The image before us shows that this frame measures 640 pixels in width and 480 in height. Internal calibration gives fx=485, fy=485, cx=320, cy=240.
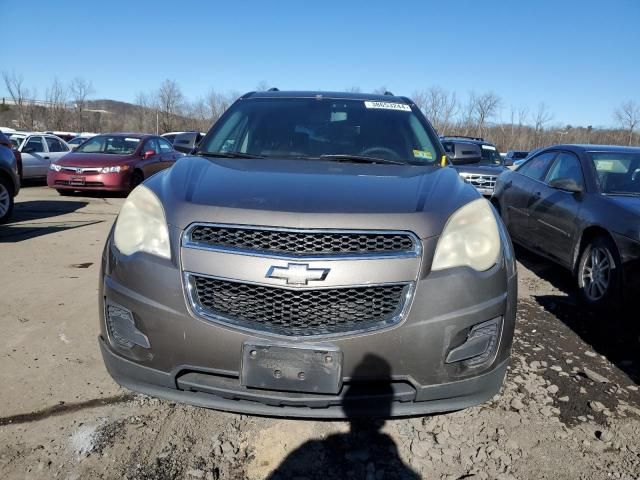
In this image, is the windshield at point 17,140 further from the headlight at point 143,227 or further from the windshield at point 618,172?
the windshield at point 618,172

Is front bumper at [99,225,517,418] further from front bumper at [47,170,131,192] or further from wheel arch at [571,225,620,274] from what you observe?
front bumper at [47,170,131,192]

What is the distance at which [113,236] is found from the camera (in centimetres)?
220

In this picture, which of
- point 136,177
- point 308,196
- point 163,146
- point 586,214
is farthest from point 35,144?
point 308,196

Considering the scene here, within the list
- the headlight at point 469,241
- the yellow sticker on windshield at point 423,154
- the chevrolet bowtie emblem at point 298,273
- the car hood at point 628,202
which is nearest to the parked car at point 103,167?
the yellow sticker on windshield at point 423,154

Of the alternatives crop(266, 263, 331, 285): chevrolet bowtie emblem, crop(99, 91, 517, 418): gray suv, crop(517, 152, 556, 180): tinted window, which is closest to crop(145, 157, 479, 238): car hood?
crop(99, 91, 517, 418): gray suv

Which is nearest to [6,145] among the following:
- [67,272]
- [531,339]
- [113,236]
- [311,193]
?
[67,272]

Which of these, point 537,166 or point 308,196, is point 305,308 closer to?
point 308,196

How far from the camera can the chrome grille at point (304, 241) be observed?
6.31 ft

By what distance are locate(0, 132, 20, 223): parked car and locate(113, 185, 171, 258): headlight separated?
652cm

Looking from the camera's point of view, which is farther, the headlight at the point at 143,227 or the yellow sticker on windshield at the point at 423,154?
the yellow sticker on windshield at the point at 423,154

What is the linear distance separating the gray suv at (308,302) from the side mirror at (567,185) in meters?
3.17

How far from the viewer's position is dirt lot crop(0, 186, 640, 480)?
6.99 ft

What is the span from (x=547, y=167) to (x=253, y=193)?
4.77 meters

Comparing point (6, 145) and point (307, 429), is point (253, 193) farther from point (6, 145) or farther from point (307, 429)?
point (6, 145)
